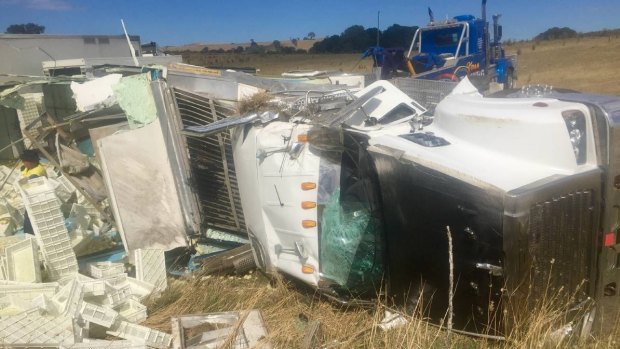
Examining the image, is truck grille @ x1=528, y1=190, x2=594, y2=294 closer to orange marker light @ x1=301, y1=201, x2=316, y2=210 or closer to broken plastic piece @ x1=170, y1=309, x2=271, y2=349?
orange marker light @ x1=301, y1=201, x2=316, y2=210

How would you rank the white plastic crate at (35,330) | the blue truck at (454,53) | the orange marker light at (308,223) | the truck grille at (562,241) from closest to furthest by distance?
1. the truck grille at (562,241)
2. the white plastic crate at (35,330)
3. the orange marker light at (308,223)
4. the blue truck at (454,53)

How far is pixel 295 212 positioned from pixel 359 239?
551mm

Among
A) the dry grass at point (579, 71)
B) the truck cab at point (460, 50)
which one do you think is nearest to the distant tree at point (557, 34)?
the dry grass at point (579, 71)

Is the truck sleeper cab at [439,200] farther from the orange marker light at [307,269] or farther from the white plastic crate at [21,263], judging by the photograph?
the white plastic crate at [21,263]

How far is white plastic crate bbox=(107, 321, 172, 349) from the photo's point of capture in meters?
3.52

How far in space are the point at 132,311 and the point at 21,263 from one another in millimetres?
1227

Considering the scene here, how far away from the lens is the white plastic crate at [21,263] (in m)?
4.38

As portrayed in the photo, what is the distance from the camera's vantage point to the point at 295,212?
12.5 ft

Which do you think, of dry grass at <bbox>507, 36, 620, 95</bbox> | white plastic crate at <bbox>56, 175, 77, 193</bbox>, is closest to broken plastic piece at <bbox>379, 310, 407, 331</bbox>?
white plastic crate at <bbox>56, 175, 77, 193</bbox>

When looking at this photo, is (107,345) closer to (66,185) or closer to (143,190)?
(143,190)

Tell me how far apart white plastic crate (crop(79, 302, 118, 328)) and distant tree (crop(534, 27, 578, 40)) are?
57.2m

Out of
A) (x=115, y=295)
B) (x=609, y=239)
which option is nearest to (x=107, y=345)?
(x=115, y=295)

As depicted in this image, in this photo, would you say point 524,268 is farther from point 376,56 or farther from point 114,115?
point 376,56

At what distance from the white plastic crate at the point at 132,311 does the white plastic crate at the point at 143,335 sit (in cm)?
26
